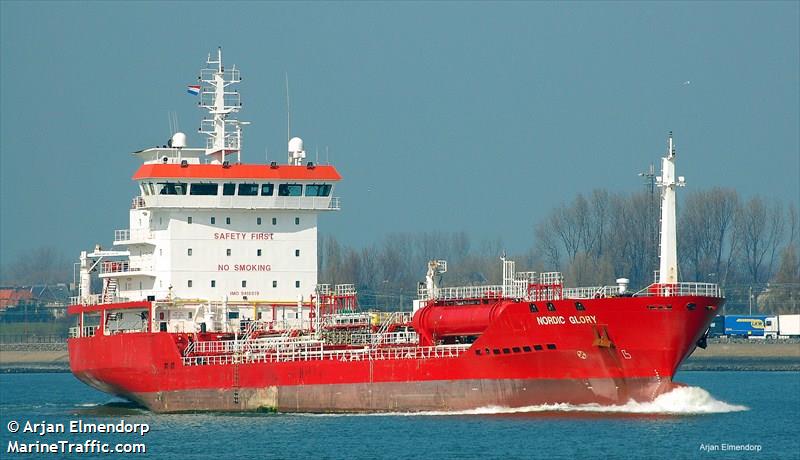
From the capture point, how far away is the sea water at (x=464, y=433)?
35219 mm

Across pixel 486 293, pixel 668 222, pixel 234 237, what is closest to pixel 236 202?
pixel 234 237

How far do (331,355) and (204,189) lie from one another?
7.77m

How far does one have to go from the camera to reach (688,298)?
39906mm

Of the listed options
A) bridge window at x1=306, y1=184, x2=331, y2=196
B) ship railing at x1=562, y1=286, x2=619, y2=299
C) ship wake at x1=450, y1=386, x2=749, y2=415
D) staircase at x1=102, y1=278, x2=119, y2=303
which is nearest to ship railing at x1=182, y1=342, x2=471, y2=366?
ship wake at x1=450, y1=386, x2=749, y2=415

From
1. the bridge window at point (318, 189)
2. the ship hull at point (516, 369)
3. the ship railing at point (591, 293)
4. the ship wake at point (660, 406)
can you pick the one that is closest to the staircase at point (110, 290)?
the ship hull at point (516, 369)

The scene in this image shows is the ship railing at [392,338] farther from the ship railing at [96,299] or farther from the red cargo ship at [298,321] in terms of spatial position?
the ship railing at [96,299]

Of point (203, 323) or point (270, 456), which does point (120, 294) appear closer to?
point (203, 323)

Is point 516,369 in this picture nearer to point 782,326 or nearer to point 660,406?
point 660,406

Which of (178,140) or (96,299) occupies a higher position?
(178,140)

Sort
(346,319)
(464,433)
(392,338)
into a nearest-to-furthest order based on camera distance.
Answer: (464,433), (392,338), (346,319)

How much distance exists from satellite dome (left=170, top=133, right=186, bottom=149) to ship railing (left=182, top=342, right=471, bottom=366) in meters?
7.81

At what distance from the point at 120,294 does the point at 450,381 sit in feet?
48.7

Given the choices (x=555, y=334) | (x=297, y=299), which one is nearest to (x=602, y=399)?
(x=555, y=334)

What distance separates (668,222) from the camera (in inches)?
1588
